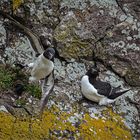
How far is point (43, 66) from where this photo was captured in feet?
20.3

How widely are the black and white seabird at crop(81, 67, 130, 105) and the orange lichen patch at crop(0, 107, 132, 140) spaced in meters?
0.18

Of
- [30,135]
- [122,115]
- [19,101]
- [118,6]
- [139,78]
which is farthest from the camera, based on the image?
[118,6]

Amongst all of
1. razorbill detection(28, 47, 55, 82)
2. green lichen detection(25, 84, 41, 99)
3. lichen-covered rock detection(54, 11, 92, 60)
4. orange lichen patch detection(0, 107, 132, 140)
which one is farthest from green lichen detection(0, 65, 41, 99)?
lichen-covered rock detection(54, 11, 92, 60)

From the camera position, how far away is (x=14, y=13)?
701cm

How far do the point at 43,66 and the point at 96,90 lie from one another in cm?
80

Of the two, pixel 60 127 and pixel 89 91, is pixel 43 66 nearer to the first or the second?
pixel 89 91

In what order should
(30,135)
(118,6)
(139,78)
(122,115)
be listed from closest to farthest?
(30,135) → (122,115) → (139,78) → (118,6)

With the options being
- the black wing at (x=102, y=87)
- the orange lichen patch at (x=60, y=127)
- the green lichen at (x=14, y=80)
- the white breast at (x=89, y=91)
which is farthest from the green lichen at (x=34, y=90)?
the black wing at (x=102, y=87)

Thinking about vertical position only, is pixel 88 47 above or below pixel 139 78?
above

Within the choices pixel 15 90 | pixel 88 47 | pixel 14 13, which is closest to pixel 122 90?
pixel 88 47

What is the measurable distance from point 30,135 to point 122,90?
66.9 inches

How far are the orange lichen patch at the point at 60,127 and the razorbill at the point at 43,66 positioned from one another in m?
0.57

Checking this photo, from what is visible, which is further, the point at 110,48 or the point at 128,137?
the point at 110,48

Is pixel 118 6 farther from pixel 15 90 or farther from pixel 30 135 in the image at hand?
pixel 30 135
